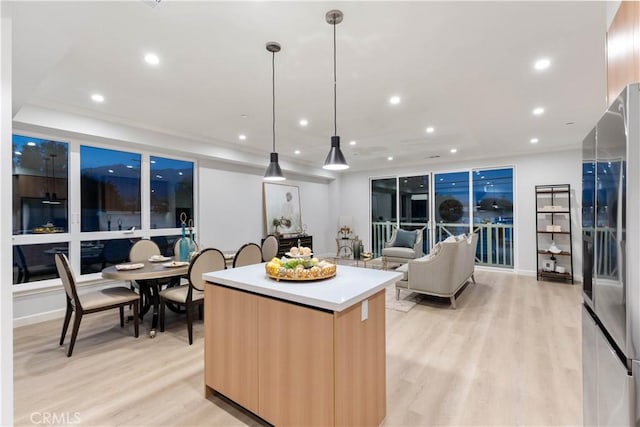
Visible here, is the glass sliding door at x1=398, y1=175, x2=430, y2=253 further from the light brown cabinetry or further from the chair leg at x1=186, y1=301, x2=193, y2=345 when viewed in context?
the light brown cabinetry

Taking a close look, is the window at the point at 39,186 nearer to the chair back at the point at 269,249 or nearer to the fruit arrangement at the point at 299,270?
the chair back at the point at 269,249

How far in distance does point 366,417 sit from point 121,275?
108 inches

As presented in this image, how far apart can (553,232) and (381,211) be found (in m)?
3.80

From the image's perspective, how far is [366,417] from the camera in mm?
1763

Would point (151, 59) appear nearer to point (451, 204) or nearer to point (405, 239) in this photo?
point (405, 239)

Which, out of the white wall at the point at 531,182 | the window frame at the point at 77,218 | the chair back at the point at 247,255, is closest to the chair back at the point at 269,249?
the chair back at the point at 247,255

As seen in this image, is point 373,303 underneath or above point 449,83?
underneath

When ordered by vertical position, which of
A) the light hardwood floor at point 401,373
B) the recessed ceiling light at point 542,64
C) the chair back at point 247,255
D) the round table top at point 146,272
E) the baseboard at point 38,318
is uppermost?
the recessed ceiling light at point 542,64

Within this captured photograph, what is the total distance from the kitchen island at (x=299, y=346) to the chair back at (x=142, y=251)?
2.45 meters

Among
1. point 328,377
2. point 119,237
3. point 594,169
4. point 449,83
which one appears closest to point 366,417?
point 328,377

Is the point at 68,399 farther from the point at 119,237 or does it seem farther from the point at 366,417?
the point at 119,237

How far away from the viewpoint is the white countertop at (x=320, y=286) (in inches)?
62.0

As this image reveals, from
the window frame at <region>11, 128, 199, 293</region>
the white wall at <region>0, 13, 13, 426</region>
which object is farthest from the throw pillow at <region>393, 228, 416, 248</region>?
the white wall at <region>0, 13, 13, 426</region>

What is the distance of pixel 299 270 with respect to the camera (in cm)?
194
